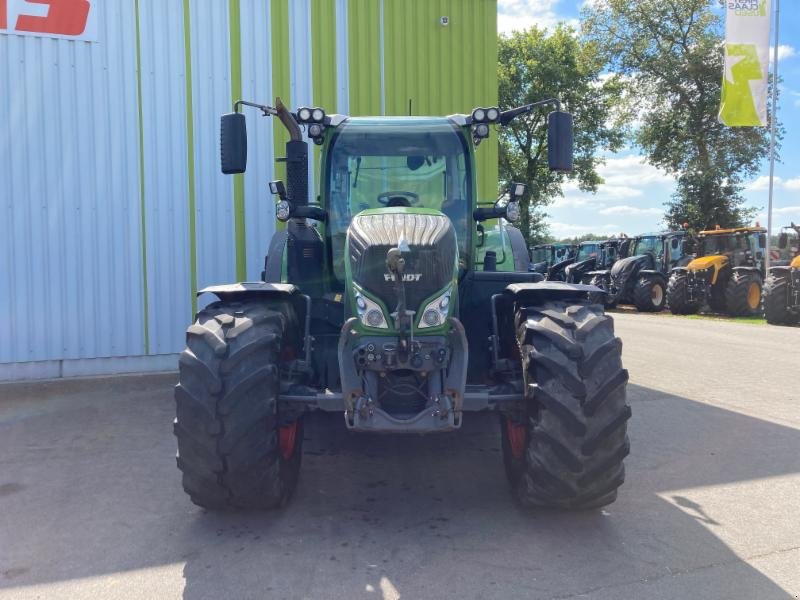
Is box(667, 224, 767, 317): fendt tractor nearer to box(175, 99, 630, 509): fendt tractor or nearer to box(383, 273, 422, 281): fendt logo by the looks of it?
box(175, 99, 630, 509): fendt tractor

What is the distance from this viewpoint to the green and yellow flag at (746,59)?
16359 mm

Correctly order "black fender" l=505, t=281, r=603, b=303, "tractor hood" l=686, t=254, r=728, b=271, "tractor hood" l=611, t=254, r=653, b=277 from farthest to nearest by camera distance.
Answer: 1. "tractor hood" l=611, t=254, r=653, b=277
2. "tractor hood" l=686, t=254, r=728, b=271
3. "black fender" l=505, t=281, r=603, b=303

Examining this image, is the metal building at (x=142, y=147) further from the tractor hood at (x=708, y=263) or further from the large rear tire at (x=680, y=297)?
the tractor hood at (x=708, y=263)

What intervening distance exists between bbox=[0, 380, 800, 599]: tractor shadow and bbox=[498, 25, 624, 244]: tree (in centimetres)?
2620

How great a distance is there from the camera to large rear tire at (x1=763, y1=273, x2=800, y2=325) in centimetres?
1477

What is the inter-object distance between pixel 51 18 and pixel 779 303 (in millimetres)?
15090

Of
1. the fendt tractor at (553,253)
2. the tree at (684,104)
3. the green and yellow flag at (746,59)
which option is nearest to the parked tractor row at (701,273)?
the fendt tractor at (553,253)

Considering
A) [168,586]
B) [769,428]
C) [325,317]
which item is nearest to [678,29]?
[769,428]

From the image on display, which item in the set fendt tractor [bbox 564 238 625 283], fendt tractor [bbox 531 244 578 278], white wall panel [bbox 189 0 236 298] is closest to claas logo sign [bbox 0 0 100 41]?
white wall panel [bbox 189 0 236 298]

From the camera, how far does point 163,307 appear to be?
8.11m

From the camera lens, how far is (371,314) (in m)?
3.64

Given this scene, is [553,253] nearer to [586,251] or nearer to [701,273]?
[586,251]

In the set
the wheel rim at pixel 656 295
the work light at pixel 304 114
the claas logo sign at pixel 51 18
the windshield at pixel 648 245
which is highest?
the claas logo sign at pixel 51 18

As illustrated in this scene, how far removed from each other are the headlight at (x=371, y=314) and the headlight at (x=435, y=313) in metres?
0.21
